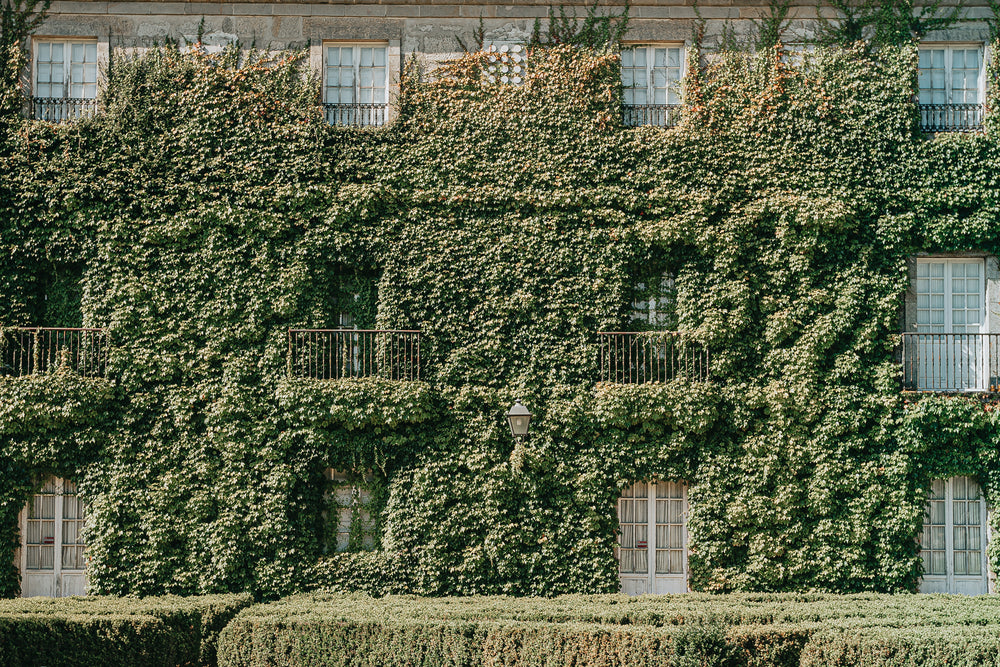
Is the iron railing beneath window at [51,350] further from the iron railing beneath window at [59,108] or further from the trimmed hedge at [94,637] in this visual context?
the trimmed hedge at [94,637]

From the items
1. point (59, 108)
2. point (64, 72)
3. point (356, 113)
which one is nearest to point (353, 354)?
point (356, 113)

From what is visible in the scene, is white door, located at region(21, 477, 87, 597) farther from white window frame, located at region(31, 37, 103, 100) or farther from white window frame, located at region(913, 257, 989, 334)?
white window frame, located at region(913, 257, 989, 334)

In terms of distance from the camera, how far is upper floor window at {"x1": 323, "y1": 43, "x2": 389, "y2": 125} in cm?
1711

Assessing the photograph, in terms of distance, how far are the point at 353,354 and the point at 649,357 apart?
523cm

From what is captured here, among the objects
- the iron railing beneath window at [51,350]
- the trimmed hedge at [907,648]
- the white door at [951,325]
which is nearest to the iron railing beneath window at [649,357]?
the white door at [951,325]

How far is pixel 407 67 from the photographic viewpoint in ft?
54.9

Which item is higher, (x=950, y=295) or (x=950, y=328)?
(x=950, y=295)

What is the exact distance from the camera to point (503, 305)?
16.2 metres

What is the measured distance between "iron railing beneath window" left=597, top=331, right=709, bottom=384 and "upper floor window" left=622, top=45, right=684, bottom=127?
3.98 meters

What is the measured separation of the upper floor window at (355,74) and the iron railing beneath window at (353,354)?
13.3 ft

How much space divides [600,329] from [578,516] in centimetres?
323

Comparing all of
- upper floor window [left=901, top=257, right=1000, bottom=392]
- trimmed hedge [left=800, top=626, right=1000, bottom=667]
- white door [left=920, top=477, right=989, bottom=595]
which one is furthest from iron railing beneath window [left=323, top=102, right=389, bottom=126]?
white door [left=920, top=477, right=989, bottom=595]

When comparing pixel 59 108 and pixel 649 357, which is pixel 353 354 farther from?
pixel 59 108

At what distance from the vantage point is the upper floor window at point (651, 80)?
1691cm
